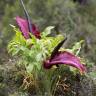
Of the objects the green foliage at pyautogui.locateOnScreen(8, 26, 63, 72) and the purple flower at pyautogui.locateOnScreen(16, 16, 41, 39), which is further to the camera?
the purple flower at pyautogui.locateOnScreen(16, 16, 41, 39)

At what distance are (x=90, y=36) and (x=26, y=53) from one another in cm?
650

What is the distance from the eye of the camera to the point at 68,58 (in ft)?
13.0

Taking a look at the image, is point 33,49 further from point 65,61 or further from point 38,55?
point 65,61

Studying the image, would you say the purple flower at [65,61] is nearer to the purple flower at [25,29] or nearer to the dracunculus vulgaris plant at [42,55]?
the dracunculus vulgaris plant at [42,55]

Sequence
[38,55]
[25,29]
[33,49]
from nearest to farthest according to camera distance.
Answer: [38,55] → [33,49] → [25,29]

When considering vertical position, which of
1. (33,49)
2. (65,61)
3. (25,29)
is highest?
(25,29)

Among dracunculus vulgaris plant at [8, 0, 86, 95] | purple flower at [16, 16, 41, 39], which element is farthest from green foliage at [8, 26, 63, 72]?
purple flower at [16, 16, 41, 39]

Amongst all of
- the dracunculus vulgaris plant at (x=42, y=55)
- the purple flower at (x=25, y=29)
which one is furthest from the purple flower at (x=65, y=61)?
the purple flower at (x=25, y=29)

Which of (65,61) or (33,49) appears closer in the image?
(65,61)

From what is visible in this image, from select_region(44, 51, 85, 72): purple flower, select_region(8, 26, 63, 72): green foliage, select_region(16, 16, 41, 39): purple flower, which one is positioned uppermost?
select_region(16, 16, 41, 39): purple flower

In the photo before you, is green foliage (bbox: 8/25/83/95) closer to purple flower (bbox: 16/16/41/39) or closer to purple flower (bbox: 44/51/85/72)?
purple flower (bbox: 44/51/85/72)

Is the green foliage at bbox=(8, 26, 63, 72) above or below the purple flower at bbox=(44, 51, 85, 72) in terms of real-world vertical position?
above

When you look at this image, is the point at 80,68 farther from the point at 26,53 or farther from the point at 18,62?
the point at 18,62

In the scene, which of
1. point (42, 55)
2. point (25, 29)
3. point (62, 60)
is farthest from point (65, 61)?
point (25, 29)
